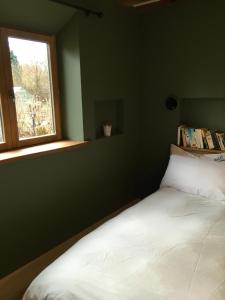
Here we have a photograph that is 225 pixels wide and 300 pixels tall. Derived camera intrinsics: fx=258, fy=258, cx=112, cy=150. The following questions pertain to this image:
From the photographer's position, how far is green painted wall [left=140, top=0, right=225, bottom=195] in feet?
7.84

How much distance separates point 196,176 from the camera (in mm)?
2328

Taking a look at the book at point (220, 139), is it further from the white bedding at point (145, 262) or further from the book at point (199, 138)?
the white bedding at point (145, 262)

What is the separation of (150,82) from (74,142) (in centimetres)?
113

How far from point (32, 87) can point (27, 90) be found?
0.06m

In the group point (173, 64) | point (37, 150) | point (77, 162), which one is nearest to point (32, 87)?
point (37, 150)

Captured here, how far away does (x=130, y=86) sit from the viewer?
2.85 meters

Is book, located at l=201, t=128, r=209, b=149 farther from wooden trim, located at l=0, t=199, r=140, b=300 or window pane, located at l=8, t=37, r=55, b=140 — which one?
wooden trim, located at l=0, t=199, r=140, b=300

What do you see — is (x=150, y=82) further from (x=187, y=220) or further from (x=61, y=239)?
(x=61, y=239)

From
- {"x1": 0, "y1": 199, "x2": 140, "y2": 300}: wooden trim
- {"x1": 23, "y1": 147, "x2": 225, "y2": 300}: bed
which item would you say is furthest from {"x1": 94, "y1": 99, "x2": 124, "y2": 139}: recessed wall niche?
{"x1": 0, "y1": 199, "x2": 140, "y2": 300}: wooden trim

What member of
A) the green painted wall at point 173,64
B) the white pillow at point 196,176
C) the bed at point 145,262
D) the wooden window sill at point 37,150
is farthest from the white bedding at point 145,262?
the green painted wall at point 173,64

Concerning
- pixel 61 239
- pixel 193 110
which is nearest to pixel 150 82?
pixel 193 110

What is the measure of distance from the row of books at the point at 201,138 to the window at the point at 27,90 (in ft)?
4.15

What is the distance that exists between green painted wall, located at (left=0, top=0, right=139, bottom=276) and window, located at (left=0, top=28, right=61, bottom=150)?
0.10m

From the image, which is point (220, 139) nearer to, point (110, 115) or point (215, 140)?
point (215, 140)
